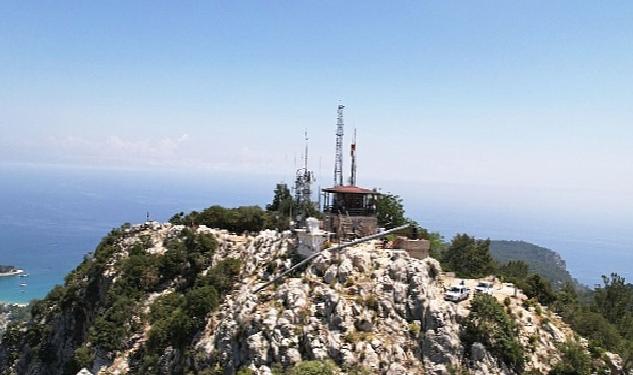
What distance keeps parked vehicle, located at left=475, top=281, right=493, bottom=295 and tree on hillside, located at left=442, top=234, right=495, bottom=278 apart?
976 centimetres

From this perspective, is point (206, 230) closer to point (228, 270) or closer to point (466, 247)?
point (228, 270)

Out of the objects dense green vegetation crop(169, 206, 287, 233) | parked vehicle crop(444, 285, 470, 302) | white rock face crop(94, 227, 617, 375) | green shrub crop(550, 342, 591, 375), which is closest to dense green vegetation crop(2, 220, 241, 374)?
white rock face crop(94, 227, 617, 375)

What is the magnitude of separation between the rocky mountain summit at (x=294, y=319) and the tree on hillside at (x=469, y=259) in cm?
1175

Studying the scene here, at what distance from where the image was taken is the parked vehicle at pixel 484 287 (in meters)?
38.6

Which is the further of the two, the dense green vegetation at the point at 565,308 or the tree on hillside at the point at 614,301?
the tree on hillside at the point at 614,301

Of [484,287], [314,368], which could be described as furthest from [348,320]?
[484,287]

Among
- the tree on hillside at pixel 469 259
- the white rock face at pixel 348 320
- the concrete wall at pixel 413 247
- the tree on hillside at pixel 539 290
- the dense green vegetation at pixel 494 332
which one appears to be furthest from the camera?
the tree on hillside at pixel 469 259

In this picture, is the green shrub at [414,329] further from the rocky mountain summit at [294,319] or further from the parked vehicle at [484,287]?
the parked vehicle at [484,287]

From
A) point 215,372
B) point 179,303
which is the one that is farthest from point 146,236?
point 215,372

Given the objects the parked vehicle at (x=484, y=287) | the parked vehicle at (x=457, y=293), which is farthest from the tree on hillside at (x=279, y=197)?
the parked vehicle at (x=457, y=293)

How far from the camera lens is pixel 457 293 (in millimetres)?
37062

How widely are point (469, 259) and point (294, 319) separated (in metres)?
29.5

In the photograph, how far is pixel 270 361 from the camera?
3250 centimetres

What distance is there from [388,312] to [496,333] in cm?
732
